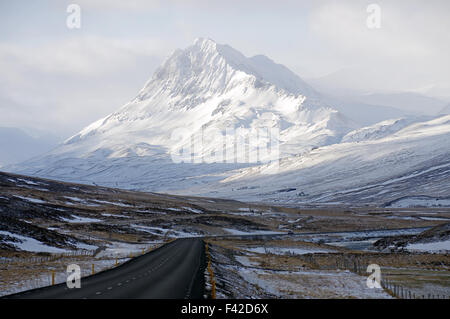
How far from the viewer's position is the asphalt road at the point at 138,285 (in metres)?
23.7

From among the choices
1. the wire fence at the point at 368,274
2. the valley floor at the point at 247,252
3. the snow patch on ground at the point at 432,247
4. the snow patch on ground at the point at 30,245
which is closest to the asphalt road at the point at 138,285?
the valley floor at the point at 247,252

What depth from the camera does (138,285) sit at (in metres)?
27.7

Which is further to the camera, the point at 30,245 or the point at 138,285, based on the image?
the point at 30,245

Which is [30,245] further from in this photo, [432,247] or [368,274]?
[432,247]

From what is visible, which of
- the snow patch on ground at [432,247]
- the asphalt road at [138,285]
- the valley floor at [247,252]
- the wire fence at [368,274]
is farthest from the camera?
the snow patch on ground at [432,247]

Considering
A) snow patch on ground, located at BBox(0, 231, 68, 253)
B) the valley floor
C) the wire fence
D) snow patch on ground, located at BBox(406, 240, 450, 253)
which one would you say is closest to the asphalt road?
the valley floor

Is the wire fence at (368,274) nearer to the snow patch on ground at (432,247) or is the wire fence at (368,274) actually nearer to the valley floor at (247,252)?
the valley floor at (247,252)

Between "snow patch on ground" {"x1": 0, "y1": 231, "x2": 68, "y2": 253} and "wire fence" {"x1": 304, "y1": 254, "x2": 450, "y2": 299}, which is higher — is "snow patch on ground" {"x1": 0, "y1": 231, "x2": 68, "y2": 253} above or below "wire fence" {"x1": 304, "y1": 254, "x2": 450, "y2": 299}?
above

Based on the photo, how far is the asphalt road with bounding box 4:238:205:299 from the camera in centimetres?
2369

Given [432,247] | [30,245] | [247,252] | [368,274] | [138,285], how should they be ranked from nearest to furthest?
[138,285]
[368,274]
[30,245]
[432,247]
[247,252]

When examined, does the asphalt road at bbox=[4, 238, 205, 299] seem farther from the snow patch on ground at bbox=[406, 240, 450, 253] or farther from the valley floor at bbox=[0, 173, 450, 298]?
the snow patch on ground at bbox=[406, 240, 450, 253]

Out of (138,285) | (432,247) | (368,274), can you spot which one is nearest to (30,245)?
(138,285)

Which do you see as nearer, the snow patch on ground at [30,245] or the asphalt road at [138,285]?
the asphalt road at [138,285]
